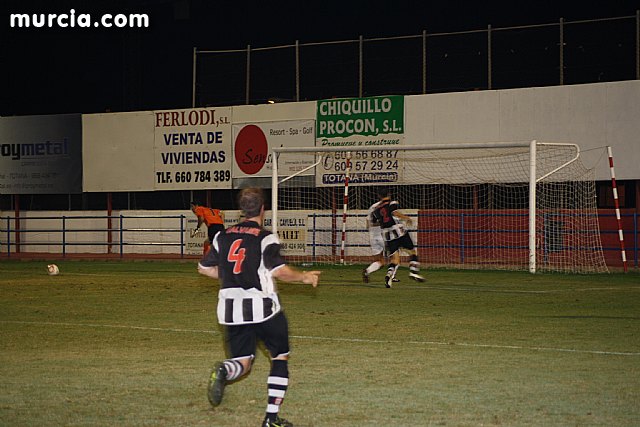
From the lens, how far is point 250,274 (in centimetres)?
802

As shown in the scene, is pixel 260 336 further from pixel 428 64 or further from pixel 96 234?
pixel 96 234

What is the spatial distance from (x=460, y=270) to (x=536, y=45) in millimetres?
6619

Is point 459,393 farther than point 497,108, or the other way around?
point 497,108

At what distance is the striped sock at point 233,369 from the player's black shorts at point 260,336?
3.6 inches

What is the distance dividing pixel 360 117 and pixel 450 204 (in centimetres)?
376

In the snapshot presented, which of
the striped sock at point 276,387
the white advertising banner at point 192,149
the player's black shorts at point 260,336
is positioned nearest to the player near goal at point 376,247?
the white advertising banner at point 192,149

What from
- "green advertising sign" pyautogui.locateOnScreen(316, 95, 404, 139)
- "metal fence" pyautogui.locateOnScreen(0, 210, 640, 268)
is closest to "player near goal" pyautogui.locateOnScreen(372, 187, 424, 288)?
"green advertising sign" pyautogui.locateOnScreen(316, 95, 404, 139)

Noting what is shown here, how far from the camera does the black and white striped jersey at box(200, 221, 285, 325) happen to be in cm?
802

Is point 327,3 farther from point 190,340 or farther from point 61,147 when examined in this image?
point 190,340

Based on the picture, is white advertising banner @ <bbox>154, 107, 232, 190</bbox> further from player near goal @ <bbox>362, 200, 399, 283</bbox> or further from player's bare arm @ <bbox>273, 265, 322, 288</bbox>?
player's bare arm @ <bbox>273, 265, 322, 288</bbox>

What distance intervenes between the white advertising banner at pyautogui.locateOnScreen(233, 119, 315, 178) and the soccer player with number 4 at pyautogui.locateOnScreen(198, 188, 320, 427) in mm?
24668

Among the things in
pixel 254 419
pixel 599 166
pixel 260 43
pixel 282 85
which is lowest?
pixel 254 419

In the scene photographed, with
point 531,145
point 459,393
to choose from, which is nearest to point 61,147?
point 531,145

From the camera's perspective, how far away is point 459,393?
30.6 feet
